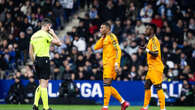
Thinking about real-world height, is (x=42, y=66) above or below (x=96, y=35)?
below

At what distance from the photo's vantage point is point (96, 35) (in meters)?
22.9

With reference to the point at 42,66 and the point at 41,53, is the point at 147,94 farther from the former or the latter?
the point at 41,53

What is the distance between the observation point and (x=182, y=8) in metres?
24.6

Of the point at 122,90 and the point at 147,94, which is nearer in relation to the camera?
the point at 147,94

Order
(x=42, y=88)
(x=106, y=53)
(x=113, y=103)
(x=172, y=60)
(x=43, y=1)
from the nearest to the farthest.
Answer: (x=42, y=88) < (x=106, y=53) < (x=113, y=103) < (x=172, y=60) < (x=43, y=1)

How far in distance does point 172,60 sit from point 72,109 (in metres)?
6.62

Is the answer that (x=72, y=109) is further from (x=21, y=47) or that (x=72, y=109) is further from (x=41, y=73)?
(x=21, y=47)

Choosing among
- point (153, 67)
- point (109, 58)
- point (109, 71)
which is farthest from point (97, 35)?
point (153, 67)

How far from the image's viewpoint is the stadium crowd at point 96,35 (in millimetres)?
20734

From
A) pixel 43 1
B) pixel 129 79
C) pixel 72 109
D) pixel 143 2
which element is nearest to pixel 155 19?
pixel 143 2

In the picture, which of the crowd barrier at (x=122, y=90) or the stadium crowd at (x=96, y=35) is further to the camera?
the stadium crowd at (x=96, y=35)

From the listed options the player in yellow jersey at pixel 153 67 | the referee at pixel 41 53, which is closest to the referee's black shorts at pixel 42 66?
the referee at pixel 41 53

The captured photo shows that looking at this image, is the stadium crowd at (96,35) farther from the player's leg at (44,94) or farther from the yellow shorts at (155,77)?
the player's leg at (44,94)

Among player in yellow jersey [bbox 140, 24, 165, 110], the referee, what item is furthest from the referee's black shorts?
player in yellow jersey [bbox 140, 24, 165, 110]
